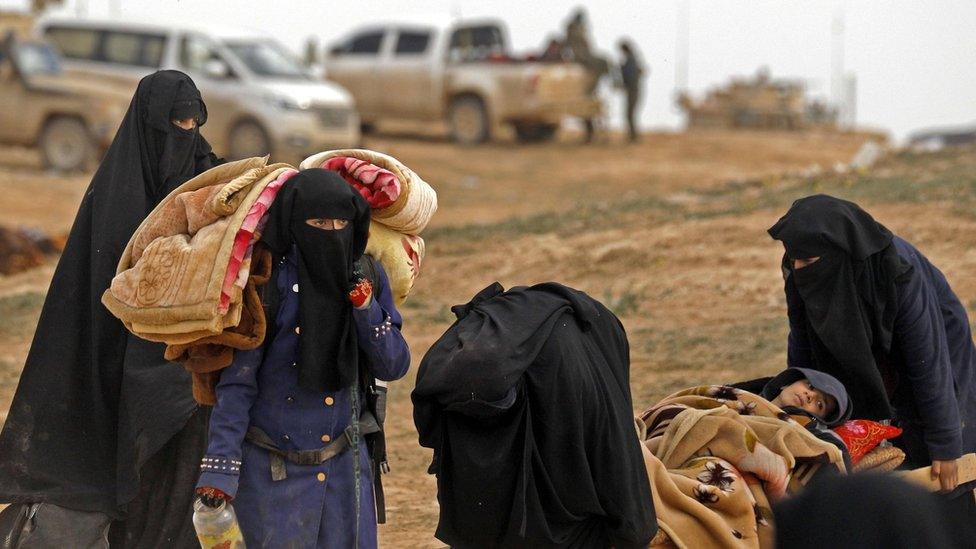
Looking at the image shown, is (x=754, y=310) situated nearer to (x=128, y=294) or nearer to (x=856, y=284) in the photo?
(x=856, y=284)

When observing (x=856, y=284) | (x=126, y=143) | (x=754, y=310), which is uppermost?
(x=126, y=143)

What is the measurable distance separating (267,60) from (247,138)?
4.25 feet

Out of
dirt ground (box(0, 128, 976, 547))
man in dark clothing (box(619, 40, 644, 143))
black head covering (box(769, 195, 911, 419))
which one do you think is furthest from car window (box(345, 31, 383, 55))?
black head covering (box(769, 195, 911, 419))

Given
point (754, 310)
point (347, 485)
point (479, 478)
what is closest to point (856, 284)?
point (479, 478)

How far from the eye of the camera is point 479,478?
380 cm

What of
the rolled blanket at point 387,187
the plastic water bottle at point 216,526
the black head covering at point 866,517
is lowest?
the plastic water bottle at point 216,526

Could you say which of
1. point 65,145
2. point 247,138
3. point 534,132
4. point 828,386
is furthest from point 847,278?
point 534,132

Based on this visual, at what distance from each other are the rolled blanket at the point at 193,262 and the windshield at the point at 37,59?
15293 mm

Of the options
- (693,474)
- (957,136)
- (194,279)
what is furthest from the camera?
(957,136)

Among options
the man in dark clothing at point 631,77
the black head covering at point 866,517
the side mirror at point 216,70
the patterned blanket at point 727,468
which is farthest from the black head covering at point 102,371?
the man in dark clothing at point 631,77

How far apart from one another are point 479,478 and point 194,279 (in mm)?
924

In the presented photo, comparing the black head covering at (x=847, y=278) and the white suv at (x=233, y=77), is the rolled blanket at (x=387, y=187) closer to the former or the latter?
the black head covering at (x=847, y=278)

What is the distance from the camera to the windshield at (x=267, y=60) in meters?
18.5

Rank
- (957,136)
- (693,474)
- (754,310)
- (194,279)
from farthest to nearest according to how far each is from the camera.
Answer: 1. (957,136)
2. (754,310)
3. (693,474)
4. (194,279)
